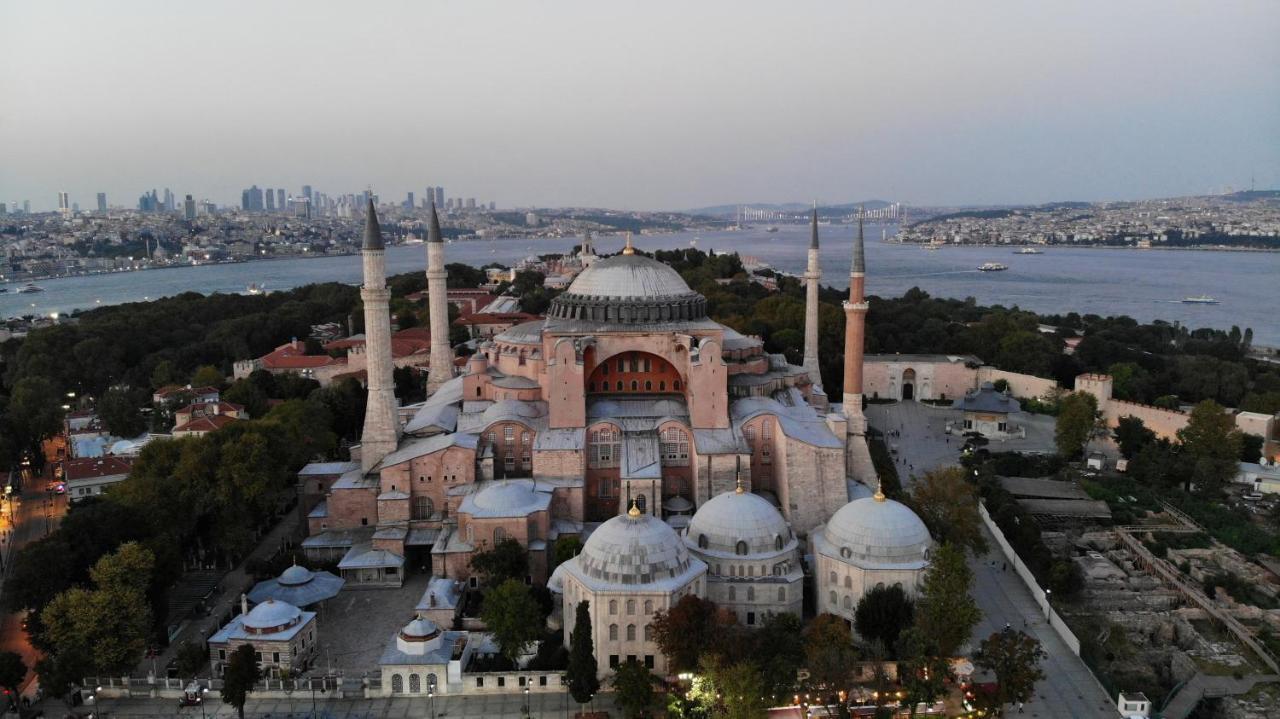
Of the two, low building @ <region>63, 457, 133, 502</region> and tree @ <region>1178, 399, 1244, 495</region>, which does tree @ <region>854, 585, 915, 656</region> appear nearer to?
tree @ <region>1178, 399, 1244, 495</region>

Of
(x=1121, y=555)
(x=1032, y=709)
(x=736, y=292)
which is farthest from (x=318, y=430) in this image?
(x=736, y=292)

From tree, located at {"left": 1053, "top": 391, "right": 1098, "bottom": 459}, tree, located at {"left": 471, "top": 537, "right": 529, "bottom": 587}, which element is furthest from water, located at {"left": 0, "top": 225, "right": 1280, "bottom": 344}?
tree, located at {"left": 471, "top": 537, "right": 529, "bottom": 587}

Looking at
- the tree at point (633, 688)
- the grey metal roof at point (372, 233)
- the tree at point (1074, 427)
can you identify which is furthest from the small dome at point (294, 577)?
the tree at point (1074, 427)

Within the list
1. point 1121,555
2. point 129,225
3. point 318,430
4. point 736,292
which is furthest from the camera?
point 129,225

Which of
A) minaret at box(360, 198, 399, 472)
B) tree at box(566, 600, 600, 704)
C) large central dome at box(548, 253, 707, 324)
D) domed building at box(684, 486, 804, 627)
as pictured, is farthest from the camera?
large central dome at box(548, 253, 707, 324)

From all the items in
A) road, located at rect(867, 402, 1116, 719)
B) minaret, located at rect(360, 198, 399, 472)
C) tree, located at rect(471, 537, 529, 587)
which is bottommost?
road, located at rect(867, 402, 1116, 719)

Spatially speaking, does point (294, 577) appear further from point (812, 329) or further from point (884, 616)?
point (812, 329)

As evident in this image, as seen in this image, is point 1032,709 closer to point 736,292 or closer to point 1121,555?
point 1121,555
